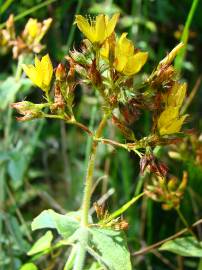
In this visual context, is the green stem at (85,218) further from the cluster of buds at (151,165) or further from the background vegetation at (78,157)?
the background vegetation at (78,157)

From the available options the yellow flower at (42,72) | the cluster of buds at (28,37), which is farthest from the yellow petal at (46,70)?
the cluster of buds at (28,37)

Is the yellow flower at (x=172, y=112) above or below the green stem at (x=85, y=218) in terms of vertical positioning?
above

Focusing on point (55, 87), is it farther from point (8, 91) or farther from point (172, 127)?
point (8, 91)

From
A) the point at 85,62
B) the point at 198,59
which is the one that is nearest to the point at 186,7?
the point at 198,59

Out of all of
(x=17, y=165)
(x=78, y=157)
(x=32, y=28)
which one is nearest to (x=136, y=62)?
(x=32, y=28)

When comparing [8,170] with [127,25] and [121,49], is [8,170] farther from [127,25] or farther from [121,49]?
[121,49]

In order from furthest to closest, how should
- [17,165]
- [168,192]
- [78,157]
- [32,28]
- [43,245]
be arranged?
1. [78,157]
2. [17,165]
3. [32,28]
4. [168,192]
5. [43,245]

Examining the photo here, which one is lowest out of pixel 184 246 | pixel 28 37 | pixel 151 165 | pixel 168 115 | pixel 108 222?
pixel 184 246
